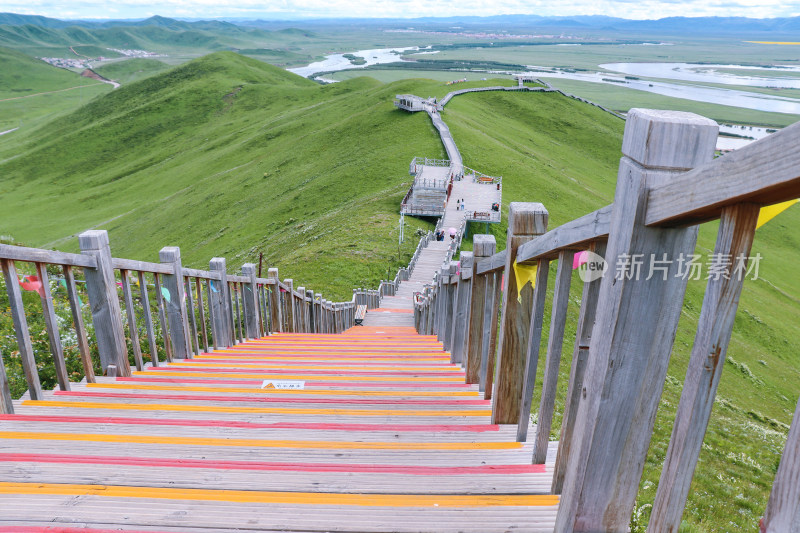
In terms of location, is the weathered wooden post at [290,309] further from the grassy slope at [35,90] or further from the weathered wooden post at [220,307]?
the grassy slope at [35,90]

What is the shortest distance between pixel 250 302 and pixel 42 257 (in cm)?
476

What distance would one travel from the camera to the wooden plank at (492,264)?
3336 millimetres

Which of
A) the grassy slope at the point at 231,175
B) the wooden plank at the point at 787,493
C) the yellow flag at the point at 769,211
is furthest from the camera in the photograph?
the grassy slope at the point at 231,175

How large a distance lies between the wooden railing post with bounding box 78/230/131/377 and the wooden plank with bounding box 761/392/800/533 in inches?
186

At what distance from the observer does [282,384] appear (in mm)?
4707

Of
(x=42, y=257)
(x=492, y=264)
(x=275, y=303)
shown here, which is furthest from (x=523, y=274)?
(x=275, y=303)

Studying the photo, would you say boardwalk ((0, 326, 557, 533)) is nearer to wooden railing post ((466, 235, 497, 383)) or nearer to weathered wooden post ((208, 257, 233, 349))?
wooden railing post ((466, 235, 497, 383))

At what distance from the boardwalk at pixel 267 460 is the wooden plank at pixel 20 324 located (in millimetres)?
152

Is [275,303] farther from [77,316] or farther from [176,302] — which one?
[77,316]

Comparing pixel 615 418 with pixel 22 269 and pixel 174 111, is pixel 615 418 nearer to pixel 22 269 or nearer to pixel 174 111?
pixel 22 269

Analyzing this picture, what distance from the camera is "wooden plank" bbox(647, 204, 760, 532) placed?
1.27 m

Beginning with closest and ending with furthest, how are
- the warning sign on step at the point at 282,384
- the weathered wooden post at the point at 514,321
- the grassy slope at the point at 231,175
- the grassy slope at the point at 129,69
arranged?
the weathered wooden post at the point at 514,321
the warning sign on step at the point at 282,384
the grassy slope at the point at 231,175
the grassy slope at the point at 129,69

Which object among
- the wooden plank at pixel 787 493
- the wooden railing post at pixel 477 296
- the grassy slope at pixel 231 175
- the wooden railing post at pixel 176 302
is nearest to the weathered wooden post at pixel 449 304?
the wooden railing post at pixel 477 296

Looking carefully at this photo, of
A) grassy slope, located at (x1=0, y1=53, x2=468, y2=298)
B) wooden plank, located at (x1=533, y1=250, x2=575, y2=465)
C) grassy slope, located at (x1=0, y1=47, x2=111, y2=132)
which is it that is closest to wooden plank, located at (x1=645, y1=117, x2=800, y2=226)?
wooden plank, located at (x1=533, y1=250, x2=575, y2=465)
